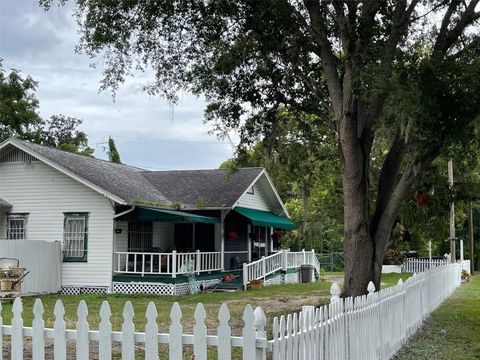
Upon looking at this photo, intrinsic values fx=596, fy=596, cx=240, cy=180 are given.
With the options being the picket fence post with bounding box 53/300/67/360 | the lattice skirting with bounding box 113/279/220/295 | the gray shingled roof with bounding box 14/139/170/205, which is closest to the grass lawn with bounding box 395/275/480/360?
the picket fence post with bounding box 53/300/67/360

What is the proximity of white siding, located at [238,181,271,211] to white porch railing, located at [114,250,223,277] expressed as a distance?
11.5ft

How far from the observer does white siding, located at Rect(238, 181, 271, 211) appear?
26.2 m

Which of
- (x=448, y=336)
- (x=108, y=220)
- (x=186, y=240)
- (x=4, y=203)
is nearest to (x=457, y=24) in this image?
(x=448, y=336)

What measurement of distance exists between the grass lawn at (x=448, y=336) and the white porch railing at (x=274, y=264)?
26.9 feet

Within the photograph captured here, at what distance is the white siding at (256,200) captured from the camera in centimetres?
2620

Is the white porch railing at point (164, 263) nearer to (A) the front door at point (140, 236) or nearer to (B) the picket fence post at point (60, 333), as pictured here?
(A) the front door at point (140, 236)

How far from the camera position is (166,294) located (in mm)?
20672

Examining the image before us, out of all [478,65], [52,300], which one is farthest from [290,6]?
[52,300]

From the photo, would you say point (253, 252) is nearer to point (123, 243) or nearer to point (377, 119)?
point (123, 243)

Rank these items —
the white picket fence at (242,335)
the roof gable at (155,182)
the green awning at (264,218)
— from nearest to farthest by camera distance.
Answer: the white picket fence at (242,335)
the roof gable at (155,182)
the green awning at (264,218)

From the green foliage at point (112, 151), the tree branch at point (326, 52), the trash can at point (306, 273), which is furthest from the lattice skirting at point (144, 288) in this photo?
the green foliage at point (112, 151)

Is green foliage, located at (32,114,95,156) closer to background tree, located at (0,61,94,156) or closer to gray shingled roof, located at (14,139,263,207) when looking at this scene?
background tree, located at (0,61,94,156)

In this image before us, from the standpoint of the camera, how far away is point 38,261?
67.0ft

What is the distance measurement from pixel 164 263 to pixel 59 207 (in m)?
4.38
